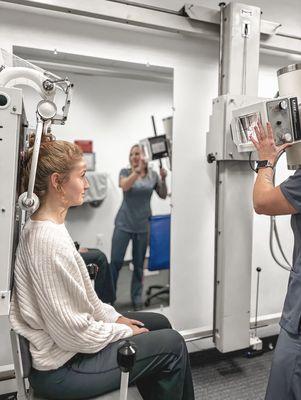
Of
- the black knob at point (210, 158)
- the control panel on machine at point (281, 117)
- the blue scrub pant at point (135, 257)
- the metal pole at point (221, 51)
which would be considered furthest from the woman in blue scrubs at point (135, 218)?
the control panel on machine at point (281, 117)

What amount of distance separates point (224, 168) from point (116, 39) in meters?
0.94

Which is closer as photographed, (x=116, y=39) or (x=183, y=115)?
(x=116, y=39)

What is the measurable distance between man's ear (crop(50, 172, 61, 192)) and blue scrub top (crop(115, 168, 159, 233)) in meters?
1.20

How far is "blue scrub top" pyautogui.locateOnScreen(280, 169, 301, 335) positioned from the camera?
125 centimetres

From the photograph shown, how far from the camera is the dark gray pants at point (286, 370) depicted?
4.14ft

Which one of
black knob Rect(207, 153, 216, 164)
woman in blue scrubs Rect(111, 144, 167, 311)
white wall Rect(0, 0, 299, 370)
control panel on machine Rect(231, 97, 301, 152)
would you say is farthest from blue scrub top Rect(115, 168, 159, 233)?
control panel on machine Rect(231, 97, 301, 152)

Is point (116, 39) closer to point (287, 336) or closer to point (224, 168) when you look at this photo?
point (224, 168)

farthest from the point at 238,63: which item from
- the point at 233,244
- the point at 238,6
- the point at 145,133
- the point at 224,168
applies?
the point at 233,244

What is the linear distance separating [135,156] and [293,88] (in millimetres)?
1236

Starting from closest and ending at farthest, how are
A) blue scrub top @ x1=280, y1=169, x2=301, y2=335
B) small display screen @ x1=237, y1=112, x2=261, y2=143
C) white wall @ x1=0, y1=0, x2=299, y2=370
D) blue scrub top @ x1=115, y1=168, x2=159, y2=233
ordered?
blue scrub top @ x1=280, y1=169, x2=301, y2=335 → small display screen @ x1=237, y1=112, x2=261, y2=143 → white wall @ x1=0, y1=0, x2=299, y2=370 → blue scrub top @ x1=115, y1=168, x2=159, y2=233

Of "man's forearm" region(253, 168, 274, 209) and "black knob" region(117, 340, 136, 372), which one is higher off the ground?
"man's forearm" region(253, 168, 274, 209)

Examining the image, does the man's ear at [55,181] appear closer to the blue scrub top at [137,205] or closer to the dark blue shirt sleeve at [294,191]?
the dark blue shirt sleeve at [294,191]

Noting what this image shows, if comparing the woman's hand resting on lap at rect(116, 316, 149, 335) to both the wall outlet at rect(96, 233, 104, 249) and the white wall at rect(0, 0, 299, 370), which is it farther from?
the wall outlet at rect(96, 233, 104, 249)

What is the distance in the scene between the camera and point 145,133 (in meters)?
2.48
